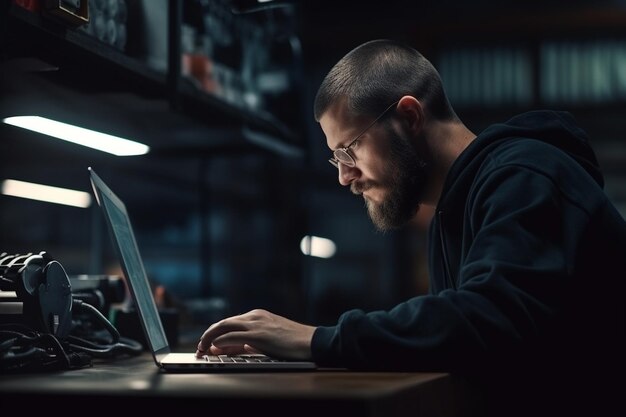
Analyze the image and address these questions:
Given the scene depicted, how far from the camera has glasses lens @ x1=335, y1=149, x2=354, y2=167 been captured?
183 centimetres

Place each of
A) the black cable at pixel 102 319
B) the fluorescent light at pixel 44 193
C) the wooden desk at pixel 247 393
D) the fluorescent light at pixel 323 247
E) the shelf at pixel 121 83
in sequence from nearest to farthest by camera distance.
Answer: the wooden desk at pixel 247 393, the shelf at pixel 121 83, the black cable at pixel 102 319, the fluorescent light at pixel 44 193, the fluorescent light at pixel 323 247

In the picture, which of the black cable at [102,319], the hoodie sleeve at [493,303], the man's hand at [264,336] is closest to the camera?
the hoodie sleeve at [493,303]

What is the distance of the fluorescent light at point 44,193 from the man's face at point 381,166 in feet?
8.24

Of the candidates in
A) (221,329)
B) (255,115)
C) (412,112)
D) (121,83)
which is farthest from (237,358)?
(255,115)

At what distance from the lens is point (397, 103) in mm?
1765

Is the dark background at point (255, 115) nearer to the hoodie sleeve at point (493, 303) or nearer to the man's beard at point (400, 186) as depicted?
the man's beard at point (400, 186)

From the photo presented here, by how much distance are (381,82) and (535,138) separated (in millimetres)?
343

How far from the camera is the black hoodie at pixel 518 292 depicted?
128 cm

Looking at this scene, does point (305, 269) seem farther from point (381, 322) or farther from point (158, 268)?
point (158, 268)

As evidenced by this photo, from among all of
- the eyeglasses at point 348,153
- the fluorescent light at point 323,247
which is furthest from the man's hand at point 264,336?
the fluorescent light at point 323,247

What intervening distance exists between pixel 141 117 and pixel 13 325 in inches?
47.8

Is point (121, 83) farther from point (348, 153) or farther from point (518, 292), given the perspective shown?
point (518, 292)

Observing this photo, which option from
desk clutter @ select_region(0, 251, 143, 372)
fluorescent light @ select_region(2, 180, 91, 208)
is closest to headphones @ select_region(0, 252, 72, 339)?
desk clutter @ select_region(0, 251, 143, 372)

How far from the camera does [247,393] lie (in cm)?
104
